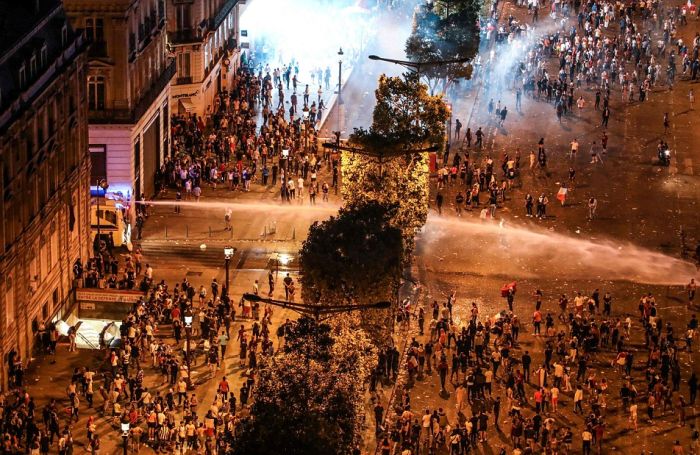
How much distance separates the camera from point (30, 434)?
7075cm

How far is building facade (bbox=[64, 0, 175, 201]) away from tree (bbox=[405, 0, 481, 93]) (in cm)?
2595

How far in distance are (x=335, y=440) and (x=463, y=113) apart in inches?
2505

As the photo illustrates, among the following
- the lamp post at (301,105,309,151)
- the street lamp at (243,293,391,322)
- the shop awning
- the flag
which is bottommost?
the street lamp at (243,293,391,322)

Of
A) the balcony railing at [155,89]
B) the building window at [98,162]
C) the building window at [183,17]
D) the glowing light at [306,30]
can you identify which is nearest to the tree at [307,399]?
the building window at [98,162]

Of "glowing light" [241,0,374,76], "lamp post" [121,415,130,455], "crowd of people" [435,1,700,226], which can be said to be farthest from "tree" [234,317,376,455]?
"glowing light" [241,0,374,76]

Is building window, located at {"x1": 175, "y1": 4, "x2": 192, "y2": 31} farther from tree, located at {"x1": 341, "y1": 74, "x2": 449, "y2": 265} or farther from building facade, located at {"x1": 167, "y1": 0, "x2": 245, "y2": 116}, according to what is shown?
tree, located at {"x1": 341, "y1": 74, "x2": 449, "y2": 265}

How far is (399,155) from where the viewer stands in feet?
277

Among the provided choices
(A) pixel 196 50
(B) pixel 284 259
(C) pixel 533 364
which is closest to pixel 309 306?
(C) pixel 533 364

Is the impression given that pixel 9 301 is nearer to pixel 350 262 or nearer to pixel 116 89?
pixel 350 262

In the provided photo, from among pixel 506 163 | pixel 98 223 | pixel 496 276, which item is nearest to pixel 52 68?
pixel 98 223

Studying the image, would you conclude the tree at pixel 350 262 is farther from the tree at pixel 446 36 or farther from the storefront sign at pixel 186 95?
the tree at pixel 446 36

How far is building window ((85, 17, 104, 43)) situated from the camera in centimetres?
9369

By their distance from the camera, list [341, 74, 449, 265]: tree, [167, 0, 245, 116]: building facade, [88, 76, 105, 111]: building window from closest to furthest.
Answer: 1. [341, 74, 449, 265]: tree
2. [88, 76, 105, 111]: building window
3. [167, 0, 245, 116]: building facade

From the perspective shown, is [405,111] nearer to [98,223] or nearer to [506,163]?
[98,223]
